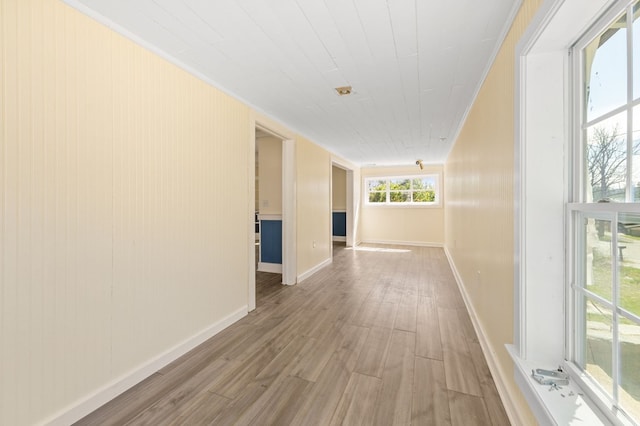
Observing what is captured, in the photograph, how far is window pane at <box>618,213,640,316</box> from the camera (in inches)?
33.0

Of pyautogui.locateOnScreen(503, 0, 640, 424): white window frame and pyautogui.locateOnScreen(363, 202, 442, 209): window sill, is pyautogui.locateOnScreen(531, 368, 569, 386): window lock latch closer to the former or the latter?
pyautogui.locateOnScreen(503, 0, 640, 424): white window frame

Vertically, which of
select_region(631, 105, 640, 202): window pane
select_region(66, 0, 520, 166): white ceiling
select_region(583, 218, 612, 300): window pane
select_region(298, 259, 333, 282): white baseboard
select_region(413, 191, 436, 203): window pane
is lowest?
select_region(298, 259, 333, 282): white baseboard

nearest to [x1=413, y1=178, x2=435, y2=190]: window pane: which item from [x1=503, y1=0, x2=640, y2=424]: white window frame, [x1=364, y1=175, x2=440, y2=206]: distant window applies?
[x1=364, y1=175, x2=440, y2=206]: distant window

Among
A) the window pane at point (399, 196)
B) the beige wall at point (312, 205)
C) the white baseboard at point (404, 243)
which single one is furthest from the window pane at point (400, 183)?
the beige wall at point (312, 205)

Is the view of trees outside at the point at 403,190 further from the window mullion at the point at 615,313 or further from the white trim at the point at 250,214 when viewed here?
the window mullion at the point at 615,313

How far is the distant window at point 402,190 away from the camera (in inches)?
276

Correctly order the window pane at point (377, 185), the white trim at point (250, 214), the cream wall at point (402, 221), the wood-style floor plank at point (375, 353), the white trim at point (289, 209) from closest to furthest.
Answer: the wood-style floor plank at point (375, 353) → the white trim at point (250, 214) → the white trim at point (289, 209) → the cream wall at point (402, 221) → the window pane at point (377, 185)

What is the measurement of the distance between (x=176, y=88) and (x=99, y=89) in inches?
22.5

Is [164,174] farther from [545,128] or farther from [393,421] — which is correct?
[545,128]

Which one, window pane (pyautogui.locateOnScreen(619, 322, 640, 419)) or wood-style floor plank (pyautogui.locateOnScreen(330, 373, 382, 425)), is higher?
window pane (pyautogui.locateOnScreen(619, 322, 640, 419))

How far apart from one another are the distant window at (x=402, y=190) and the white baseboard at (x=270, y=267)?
4.02 m

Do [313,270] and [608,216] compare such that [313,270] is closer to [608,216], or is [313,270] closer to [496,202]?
[496,202]

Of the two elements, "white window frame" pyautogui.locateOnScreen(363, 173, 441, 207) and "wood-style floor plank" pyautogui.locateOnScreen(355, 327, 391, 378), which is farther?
"white window frame" pyautogui.locateOnScreen(363, 173, 441, 207)

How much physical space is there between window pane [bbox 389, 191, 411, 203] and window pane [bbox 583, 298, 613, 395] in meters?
6.38
